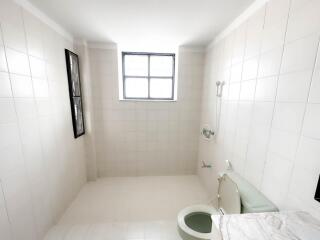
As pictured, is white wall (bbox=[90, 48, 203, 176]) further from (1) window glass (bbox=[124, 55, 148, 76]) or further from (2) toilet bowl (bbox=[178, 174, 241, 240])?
(2) toilet bowl (bbox=[178, 174, 241, 240])

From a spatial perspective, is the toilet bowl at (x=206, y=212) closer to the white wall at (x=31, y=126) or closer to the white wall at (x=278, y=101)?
the white wall at (x=278, y=101)

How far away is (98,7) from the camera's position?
1323mm

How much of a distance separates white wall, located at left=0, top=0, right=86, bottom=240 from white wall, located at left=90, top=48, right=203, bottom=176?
0.56m

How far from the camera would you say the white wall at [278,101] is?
2.66ft

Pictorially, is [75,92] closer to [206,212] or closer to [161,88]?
[161,88]

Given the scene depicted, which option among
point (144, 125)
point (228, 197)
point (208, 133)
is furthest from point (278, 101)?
point (144, 125)

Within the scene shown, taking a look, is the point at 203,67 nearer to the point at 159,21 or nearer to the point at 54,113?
the point at 159,21

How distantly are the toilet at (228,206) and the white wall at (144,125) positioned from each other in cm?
121

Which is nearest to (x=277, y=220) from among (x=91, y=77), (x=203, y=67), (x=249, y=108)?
(x=249, y=108)

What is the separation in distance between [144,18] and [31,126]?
1.46 m

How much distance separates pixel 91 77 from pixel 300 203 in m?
2.63

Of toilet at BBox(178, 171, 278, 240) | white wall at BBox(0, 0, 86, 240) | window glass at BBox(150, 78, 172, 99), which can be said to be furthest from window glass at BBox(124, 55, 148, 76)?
toilet at BBox(178, 171, 278, 240)

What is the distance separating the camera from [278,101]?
3.33 ft

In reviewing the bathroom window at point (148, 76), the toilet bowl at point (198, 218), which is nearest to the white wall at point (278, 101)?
the toilet bowl at point (198, 218)
